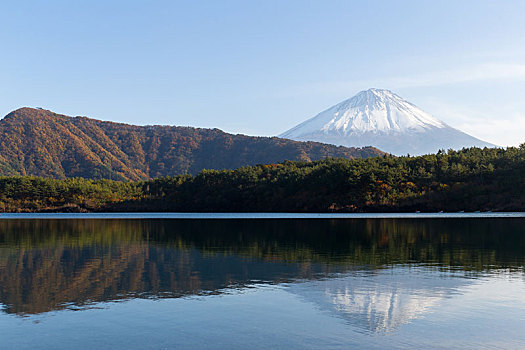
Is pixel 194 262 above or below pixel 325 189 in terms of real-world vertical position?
below

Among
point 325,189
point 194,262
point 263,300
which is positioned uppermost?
point 325,189

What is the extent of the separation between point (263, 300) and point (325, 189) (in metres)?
140

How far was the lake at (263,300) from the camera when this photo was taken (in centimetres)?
1544

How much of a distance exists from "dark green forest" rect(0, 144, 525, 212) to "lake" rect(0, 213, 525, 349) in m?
106

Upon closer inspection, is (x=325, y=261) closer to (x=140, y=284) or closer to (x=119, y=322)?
(x=140, y=284)

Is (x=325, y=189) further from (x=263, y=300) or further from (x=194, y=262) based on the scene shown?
(x=263, y=300)

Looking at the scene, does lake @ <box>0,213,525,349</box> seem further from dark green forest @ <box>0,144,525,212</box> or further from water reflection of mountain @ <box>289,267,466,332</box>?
dark green forest @ <box>0,144,525,212</box>

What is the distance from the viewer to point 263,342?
1504cm

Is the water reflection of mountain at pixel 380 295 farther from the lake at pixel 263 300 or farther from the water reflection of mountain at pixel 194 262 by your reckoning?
the water reflection of mountain at pixel 194 262

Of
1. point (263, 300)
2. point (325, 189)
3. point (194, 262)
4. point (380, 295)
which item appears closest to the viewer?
point (263, 300)

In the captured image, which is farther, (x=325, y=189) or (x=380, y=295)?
(x=325, y=189)

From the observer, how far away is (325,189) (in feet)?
524

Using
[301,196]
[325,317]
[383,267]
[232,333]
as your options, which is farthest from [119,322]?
[301,196]

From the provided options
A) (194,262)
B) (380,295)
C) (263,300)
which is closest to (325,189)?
(194,262)
